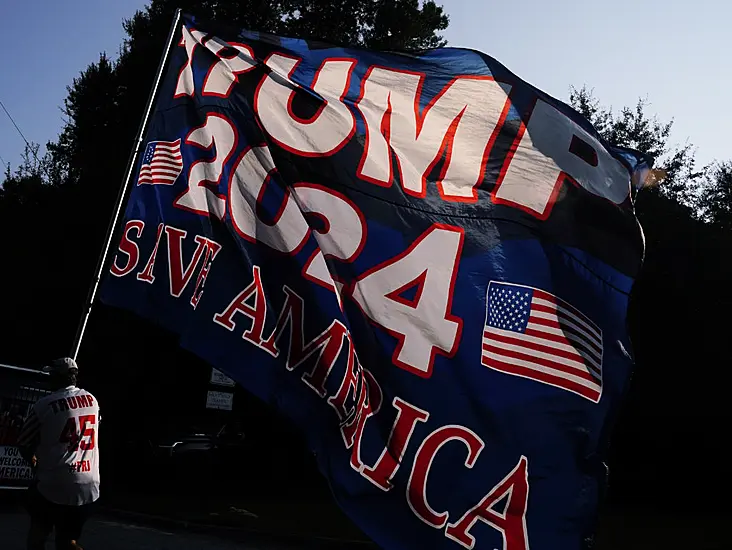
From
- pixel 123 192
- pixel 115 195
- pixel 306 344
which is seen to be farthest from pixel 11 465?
pixel 115 195

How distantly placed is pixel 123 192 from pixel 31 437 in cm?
158

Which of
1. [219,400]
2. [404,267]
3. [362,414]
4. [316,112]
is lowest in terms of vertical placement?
[219,400]

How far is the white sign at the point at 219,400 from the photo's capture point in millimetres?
15133

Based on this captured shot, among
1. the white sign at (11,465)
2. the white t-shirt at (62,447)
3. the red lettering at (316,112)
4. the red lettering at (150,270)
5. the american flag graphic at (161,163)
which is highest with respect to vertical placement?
the red lettering at (316,112)

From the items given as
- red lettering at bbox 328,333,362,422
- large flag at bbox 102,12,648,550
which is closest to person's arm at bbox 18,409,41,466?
large flag at bbox 102,12,648,550

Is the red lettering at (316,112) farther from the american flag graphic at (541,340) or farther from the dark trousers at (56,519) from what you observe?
the dark trousers at (56,519)

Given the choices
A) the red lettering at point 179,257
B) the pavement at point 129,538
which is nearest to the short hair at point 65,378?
the red lettering at point 179,257

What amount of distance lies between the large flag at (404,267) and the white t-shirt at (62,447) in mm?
710

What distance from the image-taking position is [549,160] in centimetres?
505

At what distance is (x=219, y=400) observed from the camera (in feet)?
50.1

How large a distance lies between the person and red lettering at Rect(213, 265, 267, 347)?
1008 mm

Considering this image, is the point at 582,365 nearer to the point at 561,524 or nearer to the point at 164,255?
the point at 561,524

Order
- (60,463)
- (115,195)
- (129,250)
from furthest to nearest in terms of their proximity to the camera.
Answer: (115,195), (129,250), (60,463)

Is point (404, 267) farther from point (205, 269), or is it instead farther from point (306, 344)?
point (205, 269)
